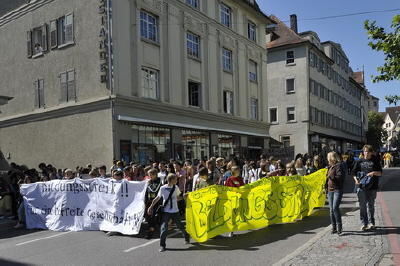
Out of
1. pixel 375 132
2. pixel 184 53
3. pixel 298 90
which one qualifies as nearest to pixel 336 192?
pixel 184 53

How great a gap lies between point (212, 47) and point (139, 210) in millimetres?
19044

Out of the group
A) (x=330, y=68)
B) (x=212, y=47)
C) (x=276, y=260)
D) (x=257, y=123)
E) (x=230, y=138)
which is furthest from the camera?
(x=330, y=68)

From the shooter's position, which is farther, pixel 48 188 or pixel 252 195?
pixel 48 188

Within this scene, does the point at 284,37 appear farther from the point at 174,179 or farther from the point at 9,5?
the point at 174,179

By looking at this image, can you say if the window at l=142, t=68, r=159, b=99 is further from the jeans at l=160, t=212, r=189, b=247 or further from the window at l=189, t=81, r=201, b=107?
the jeans at l=160, t=212, r=189, b=247

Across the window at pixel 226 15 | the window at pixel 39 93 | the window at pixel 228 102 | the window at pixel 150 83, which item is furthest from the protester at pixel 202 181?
the window at pixel 226 15

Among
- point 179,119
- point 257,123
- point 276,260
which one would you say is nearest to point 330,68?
point 257,123

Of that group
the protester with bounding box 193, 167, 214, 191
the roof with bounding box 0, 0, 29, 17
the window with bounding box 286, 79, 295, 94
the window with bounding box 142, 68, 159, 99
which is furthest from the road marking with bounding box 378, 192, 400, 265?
the window with bounding box 286, 79, 295, 94

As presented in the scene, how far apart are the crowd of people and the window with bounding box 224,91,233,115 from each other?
40.2ft

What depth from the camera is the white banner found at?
9.69 meters

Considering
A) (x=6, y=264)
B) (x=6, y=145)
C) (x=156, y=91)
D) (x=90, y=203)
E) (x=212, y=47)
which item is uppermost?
(x=212, y=47)

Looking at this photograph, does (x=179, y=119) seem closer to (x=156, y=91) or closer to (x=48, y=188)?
(x=156, y=91)

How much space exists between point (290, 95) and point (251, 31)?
14.3 m

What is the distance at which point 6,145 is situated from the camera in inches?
975
